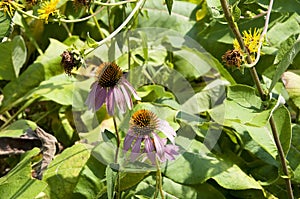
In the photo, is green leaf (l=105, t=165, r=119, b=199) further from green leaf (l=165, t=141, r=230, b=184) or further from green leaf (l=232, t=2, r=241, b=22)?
green leaf (l=232, t=2, r=241, b=22)

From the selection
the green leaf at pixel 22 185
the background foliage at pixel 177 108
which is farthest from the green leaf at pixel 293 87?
the green leaf at pixel 22 185

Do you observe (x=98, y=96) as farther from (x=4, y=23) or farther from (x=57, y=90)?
(x=57, y=90)

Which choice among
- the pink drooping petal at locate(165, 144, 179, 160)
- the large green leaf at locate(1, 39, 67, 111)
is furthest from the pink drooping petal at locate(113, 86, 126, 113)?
the large green leaf at locate(1, 39, 67, 111)

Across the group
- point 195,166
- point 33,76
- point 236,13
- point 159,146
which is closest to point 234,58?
point 236,13

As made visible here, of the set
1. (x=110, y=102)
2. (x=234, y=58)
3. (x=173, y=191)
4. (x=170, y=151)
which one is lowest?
(x=173, y=191)

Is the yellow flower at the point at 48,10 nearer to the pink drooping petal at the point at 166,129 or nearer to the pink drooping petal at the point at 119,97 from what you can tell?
the pink drooping petal at the point at 119,97

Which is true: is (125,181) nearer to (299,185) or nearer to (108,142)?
(108,142)

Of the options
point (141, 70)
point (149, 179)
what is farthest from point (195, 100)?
point (149, 179)

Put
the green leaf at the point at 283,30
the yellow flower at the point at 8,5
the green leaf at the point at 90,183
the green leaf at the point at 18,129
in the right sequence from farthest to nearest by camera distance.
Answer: the green leaf at the point at 283,30
the green leaf at the point at 18,129
the green leaf at the point at 90,183
the yellow flower at the point at 8,5
